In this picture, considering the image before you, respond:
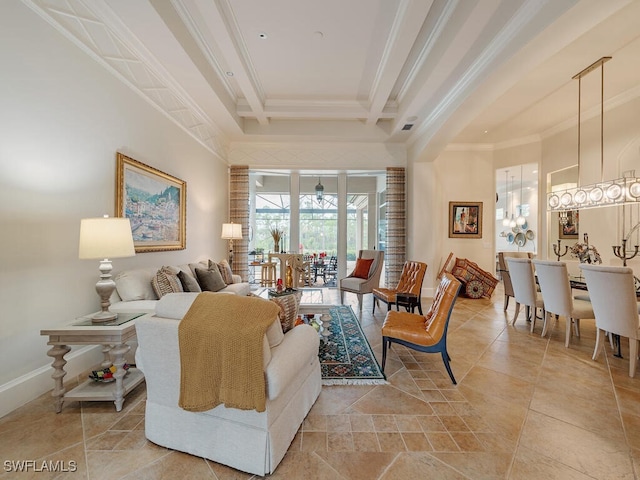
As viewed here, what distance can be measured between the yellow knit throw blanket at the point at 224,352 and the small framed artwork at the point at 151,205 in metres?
2.17

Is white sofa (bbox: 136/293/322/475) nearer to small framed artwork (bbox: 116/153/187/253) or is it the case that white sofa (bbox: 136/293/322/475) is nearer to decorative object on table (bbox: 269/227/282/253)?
small framed artwork (bbox: 116/153/187/253)

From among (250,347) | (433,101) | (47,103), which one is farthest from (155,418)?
(433,101)

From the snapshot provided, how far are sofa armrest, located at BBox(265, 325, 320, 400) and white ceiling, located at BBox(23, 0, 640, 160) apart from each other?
3024 mm

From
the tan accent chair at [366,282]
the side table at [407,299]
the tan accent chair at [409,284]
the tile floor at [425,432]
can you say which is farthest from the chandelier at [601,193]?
the tan accent chair at [366,282]

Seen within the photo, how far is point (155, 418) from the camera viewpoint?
162 centimetres

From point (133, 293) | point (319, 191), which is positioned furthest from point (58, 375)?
point (319, 191)

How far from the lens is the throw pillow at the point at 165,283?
2.81m

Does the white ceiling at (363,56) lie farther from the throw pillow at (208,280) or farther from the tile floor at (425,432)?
the tile floor at (425,432)

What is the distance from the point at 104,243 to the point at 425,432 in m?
2.60

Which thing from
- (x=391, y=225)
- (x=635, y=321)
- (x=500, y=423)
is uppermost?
(x=391, y=225)

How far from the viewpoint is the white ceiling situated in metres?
2.42

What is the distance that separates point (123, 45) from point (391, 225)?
512 centimetres

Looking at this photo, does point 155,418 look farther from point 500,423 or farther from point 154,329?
point 500,423

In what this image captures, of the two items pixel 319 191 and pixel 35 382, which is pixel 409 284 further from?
pixel 35 382
